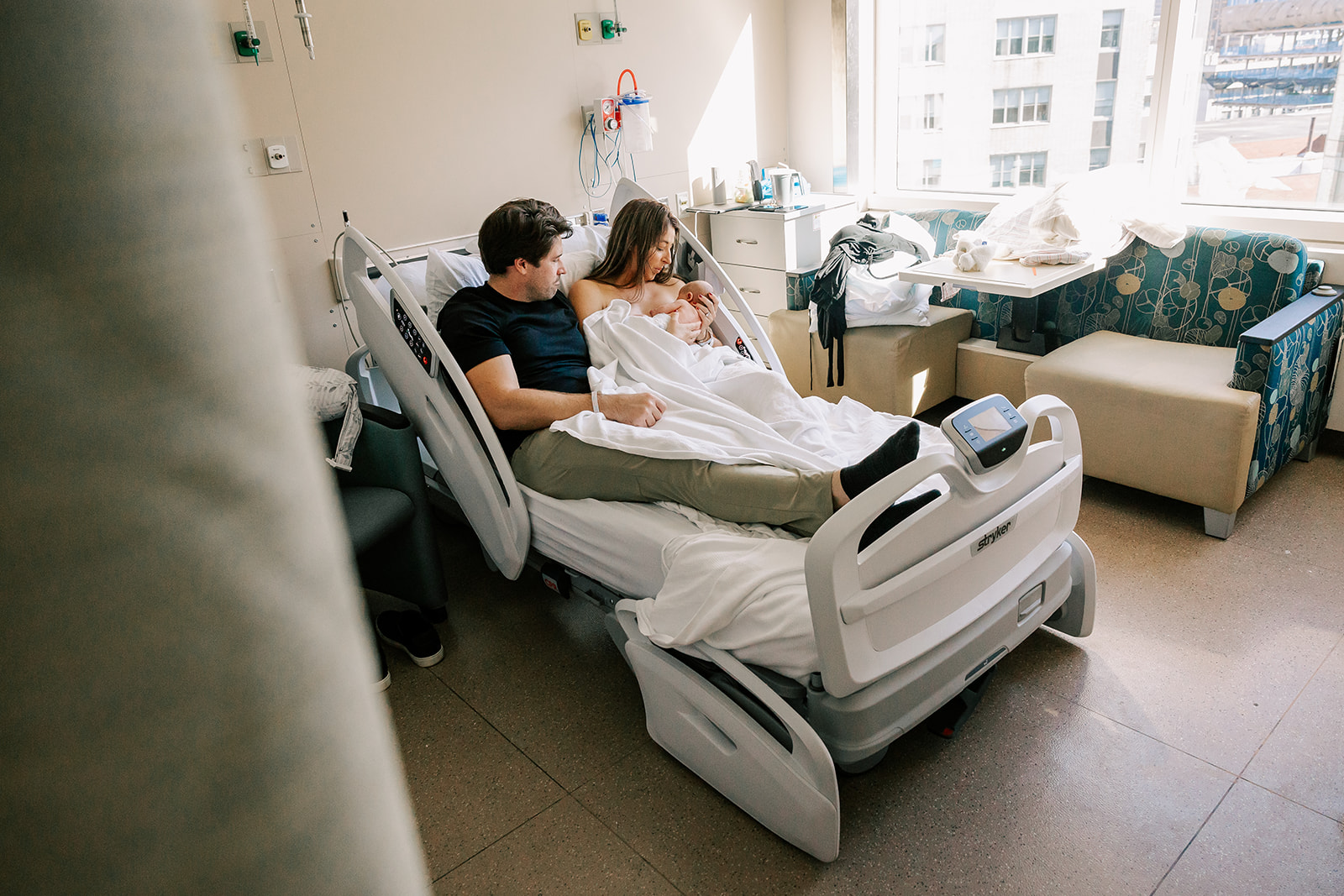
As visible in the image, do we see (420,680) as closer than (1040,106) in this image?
Yes

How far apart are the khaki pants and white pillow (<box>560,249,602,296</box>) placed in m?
0.69

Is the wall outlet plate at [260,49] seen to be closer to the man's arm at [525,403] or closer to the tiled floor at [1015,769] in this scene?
the man's arm at [525,403]

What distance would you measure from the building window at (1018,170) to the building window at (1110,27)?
0.56 meters

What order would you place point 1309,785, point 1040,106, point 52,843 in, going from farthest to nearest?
point 1040,106 → point 1309,785 → point 52,843

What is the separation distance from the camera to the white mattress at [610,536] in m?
2.05

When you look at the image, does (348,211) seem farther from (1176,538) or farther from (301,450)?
(301,450)

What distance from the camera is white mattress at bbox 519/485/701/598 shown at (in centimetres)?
205

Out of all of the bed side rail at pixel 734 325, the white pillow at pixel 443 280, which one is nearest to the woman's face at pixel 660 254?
the bed side rail at pixel 734 325

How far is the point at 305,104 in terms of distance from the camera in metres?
3.21

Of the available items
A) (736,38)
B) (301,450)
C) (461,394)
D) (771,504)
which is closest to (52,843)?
(301,450)

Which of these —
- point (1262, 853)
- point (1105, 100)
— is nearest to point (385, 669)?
point (1262, 853)

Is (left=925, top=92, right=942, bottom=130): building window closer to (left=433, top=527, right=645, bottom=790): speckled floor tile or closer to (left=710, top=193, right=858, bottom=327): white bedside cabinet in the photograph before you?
(left=710, top=193, right=858, bottom=327): white bedside cabinet

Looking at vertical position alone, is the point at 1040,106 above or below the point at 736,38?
below

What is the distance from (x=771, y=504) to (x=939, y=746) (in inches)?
26.6
